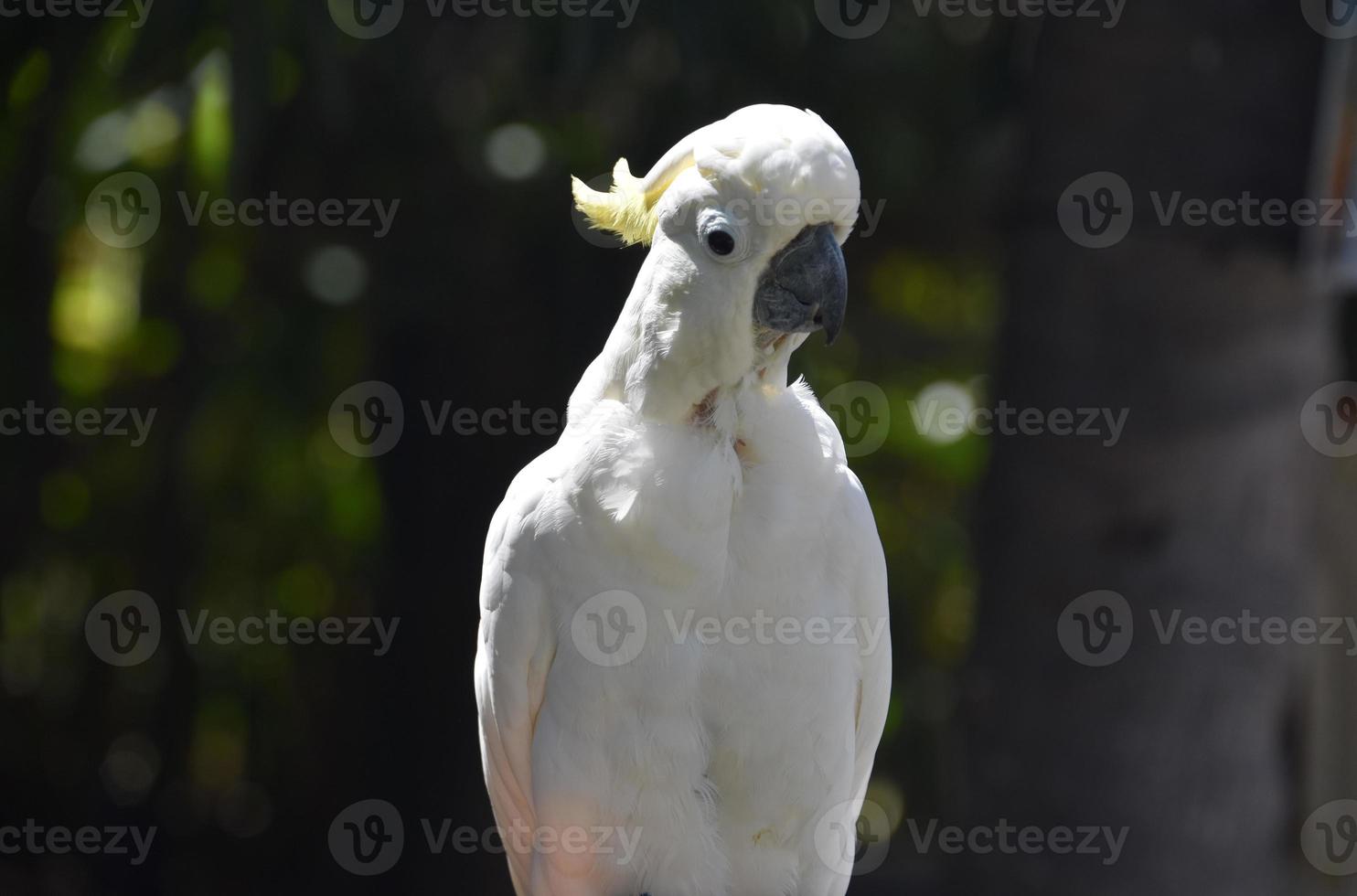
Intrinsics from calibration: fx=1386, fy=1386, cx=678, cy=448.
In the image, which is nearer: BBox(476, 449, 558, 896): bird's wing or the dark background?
BBox(476, 449, 558, 896): bird's wing

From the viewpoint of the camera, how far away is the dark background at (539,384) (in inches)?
135

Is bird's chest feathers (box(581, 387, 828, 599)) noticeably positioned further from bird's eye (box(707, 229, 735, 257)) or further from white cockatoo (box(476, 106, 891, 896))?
bird's eye (box(707, 229, 735, 257))

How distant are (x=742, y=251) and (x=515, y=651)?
701 mm

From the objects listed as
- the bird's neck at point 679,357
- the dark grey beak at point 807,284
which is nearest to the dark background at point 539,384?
the bird's neck at point 679,357

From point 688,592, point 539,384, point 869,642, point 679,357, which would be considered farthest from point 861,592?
point 539,384

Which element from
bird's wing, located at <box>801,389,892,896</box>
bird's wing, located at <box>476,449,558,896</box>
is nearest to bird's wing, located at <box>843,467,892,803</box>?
bird's wing, located at <box>801,389,892,896</box>

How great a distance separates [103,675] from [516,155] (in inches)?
81.2

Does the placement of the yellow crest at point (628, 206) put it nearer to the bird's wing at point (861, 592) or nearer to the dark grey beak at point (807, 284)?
the dark grey beak at point (807, 284)

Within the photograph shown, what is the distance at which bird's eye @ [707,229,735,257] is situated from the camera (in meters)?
1.78

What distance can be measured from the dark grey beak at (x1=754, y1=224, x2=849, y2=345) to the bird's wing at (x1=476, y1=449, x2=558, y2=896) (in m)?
0.45

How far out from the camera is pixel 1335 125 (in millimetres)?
3367

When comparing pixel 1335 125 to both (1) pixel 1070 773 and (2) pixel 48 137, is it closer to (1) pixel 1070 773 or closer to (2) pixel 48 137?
(1) pixel 1070 773

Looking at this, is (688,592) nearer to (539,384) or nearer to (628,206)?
(628,206)

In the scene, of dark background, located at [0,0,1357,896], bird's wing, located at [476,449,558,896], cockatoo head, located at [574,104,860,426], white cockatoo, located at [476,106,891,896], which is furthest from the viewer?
dark background, located at [0,0,1357,896]
